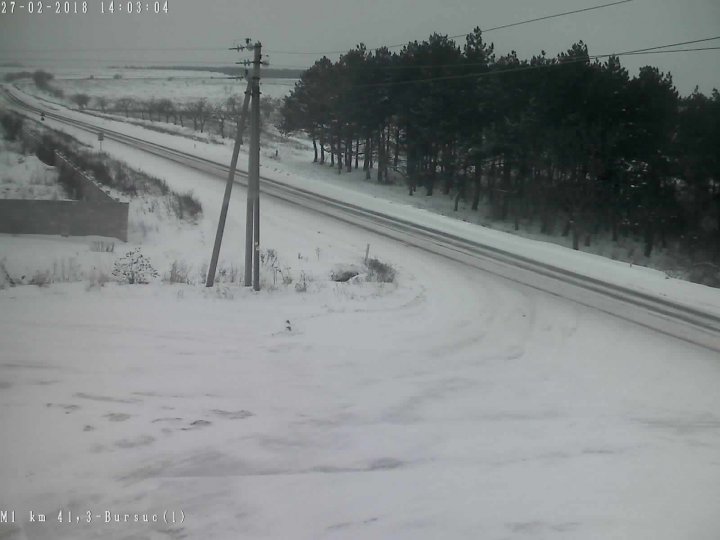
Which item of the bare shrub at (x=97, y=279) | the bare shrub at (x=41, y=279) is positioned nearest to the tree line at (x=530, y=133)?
the bare shrub at (x=97, y=279)

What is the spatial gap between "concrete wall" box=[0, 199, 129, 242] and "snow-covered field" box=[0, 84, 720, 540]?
2.74 metres

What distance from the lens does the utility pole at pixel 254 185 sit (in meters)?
13.2

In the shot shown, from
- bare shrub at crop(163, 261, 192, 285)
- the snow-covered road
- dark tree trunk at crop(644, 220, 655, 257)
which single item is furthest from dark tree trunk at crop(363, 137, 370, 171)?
the snow-covered road

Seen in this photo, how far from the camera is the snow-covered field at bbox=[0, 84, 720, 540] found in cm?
512

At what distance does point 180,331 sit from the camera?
32.1 ft

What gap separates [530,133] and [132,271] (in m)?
27.3

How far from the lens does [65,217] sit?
17359 mm

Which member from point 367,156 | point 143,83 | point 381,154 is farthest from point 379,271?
point 367,156

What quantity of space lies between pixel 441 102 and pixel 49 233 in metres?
27.4

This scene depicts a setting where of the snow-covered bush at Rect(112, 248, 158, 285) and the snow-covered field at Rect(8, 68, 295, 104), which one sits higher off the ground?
the snow-covered field at Rect(8, 68, 295, 104)

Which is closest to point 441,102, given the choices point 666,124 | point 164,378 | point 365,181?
point 365,181

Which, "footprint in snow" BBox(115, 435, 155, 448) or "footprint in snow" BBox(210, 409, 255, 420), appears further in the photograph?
"footprint in snow" BBox(210, 409, 255, 420)

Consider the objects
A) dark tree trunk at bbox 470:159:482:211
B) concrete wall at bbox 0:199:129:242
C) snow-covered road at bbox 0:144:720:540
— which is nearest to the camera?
snow-covered road at bbox 0:144:720:540

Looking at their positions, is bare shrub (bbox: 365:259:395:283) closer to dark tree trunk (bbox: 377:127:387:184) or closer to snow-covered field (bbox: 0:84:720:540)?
snow-covered field (bbox: 0:84:720:540)
